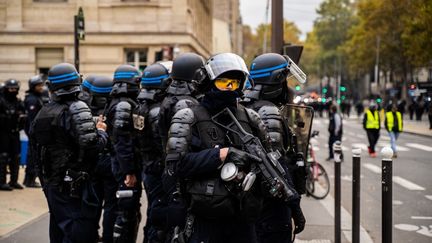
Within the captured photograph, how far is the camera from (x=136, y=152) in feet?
23.4

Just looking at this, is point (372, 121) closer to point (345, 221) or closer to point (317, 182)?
point (317, 182)

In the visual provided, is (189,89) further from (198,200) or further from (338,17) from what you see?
(338,17)

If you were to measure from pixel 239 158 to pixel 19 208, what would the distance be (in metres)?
6.75

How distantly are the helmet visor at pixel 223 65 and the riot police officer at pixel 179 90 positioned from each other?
3.58 ft

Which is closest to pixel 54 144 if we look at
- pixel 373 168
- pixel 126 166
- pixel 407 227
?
pixel 126 166

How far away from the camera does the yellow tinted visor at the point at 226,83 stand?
14.8ft

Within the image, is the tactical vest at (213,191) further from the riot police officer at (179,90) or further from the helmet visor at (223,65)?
the riot police officer at (179,90)

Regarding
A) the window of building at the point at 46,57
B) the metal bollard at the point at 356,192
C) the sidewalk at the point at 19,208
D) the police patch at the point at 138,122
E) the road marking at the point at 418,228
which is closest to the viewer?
the police patch at the point at 138,122

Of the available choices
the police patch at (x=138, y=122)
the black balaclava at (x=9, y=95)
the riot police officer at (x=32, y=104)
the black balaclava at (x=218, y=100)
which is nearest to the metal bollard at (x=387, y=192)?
the black balaclava at (x=218, y=100)

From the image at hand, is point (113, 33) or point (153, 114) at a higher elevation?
point (113, 33)

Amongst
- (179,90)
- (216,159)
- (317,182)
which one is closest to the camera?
(216,159)

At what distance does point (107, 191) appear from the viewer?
24.8ft

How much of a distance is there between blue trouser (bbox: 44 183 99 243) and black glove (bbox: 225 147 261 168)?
2123 mm

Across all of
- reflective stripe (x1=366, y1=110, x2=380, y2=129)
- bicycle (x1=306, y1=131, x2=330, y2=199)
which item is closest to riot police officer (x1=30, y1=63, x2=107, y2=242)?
bicycle (x1=306, y1=131, x2=330, y2=199)
